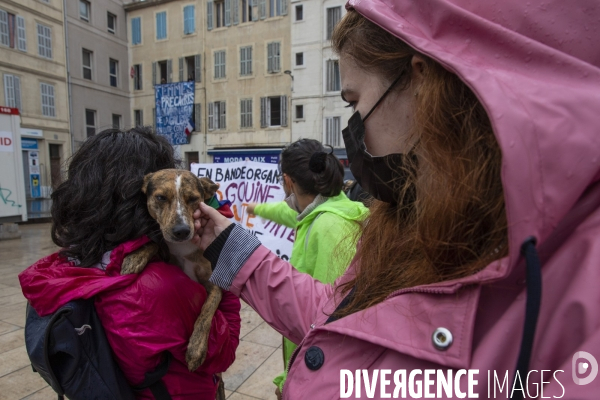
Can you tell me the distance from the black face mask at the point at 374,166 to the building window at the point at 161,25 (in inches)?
1243

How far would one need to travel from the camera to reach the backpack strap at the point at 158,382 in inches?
60.3

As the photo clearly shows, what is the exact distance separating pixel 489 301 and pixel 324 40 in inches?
982

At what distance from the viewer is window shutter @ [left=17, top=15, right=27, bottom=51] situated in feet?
68.3

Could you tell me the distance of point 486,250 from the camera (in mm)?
803

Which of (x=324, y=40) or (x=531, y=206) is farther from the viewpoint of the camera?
(x=324, y=40)

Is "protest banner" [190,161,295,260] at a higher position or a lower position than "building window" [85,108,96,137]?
lower

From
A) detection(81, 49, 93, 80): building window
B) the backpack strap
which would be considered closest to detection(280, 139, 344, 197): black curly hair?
the backpack strap

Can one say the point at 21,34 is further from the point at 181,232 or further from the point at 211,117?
the point at 181,232

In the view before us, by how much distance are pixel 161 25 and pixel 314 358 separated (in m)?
32.7

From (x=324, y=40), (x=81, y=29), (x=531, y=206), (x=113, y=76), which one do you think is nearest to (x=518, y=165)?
(x=531, y=206)

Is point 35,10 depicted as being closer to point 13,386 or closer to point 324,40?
point 324,40

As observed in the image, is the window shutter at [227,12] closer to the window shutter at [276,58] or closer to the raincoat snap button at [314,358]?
the window shutter at [276,58]

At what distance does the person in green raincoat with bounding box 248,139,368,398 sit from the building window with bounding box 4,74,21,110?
24.2m

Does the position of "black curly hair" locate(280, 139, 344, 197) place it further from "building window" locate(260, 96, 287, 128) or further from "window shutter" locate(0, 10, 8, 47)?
"window shutter" locate(0, 10, 8, 47)
